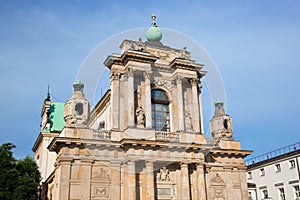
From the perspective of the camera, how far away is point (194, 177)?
2595cm

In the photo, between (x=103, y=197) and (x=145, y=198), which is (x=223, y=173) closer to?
(x=145, y=198)

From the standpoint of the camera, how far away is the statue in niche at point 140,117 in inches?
1016

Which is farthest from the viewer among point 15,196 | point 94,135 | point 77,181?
point 15,196

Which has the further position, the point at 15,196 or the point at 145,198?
the point at 15,196

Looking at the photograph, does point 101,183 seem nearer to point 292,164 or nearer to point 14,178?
point 14,178

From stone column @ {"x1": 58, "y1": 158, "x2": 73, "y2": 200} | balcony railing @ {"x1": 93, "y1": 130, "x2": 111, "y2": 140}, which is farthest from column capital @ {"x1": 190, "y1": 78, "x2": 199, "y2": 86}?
stone column @ {"x1": 58, "y1": 158, "x2": 73, "y2": 200}

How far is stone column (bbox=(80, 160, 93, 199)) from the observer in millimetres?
23197

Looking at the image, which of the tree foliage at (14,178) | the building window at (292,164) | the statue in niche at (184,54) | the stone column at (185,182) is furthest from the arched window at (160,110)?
the building window at (292,164)

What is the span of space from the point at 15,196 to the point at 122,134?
9100mm

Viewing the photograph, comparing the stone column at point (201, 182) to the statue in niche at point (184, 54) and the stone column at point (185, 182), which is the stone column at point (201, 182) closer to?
the stone column at point (185, 182)

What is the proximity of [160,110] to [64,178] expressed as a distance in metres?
9.07

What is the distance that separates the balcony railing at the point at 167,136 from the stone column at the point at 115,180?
3377mm

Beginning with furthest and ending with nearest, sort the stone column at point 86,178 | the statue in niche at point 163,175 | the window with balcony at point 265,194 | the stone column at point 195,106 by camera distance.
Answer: the window with balcony at point 265,194 < the stone column at point 195,106 < the statue in niche at point 163,175 < the stone column at point 86,178

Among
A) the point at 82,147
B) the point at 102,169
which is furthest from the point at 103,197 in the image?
the point at 82,147
